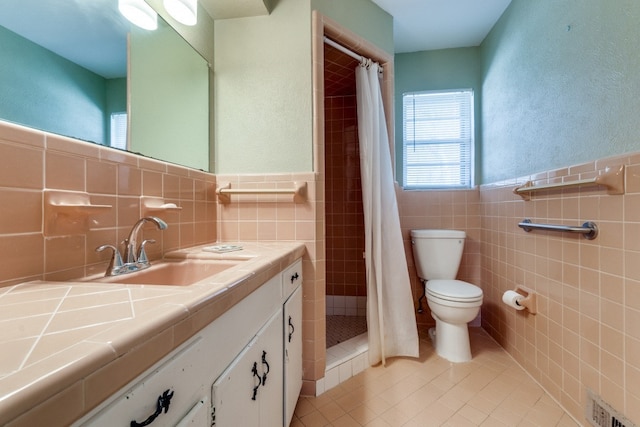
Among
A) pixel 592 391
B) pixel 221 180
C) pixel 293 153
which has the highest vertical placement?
pixel 293 153

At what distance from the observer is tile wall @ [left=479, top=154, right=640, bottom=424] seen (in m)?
1.01

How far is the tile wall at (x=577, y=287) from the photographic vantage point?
1.01 m

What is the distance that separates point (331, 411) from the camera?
1.35m

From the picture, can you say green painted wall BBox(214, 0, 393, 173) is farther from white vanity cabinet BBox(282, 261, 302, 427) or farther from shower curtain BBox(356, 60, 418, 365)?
white vanity cabinet BBox(282, 261, 302, 427)

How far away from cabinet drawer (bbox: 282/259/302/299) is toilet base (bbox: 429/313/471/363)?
118 centimetres

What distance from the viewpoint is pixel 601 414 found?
1.13m

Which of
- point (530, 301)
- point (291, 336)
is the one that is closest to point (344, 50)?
point (291, 336)

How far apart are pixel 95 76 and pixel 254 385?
114 centimetres

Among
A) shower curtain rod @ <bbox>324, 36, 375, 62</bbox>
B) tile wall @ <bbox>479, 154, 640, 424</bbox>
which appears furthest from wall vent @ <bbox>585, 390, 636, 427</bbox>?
shower curtain rod @ <bbox>324, 36, 375, 62</bbox>

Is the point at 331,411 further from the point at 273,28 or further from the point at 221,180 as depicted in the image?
the point at 273,28

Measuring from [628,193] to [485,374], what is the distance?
1.26 metres

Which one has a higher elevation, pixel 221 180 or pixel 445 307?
pixel 221 180

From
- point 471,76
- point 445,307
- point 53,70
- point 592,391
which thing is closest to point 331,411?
point 445,307

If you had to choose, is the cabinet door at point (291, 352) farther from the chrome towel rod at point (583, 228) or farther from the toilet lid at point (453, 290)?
the chrome towel rod at point (583, 228)
